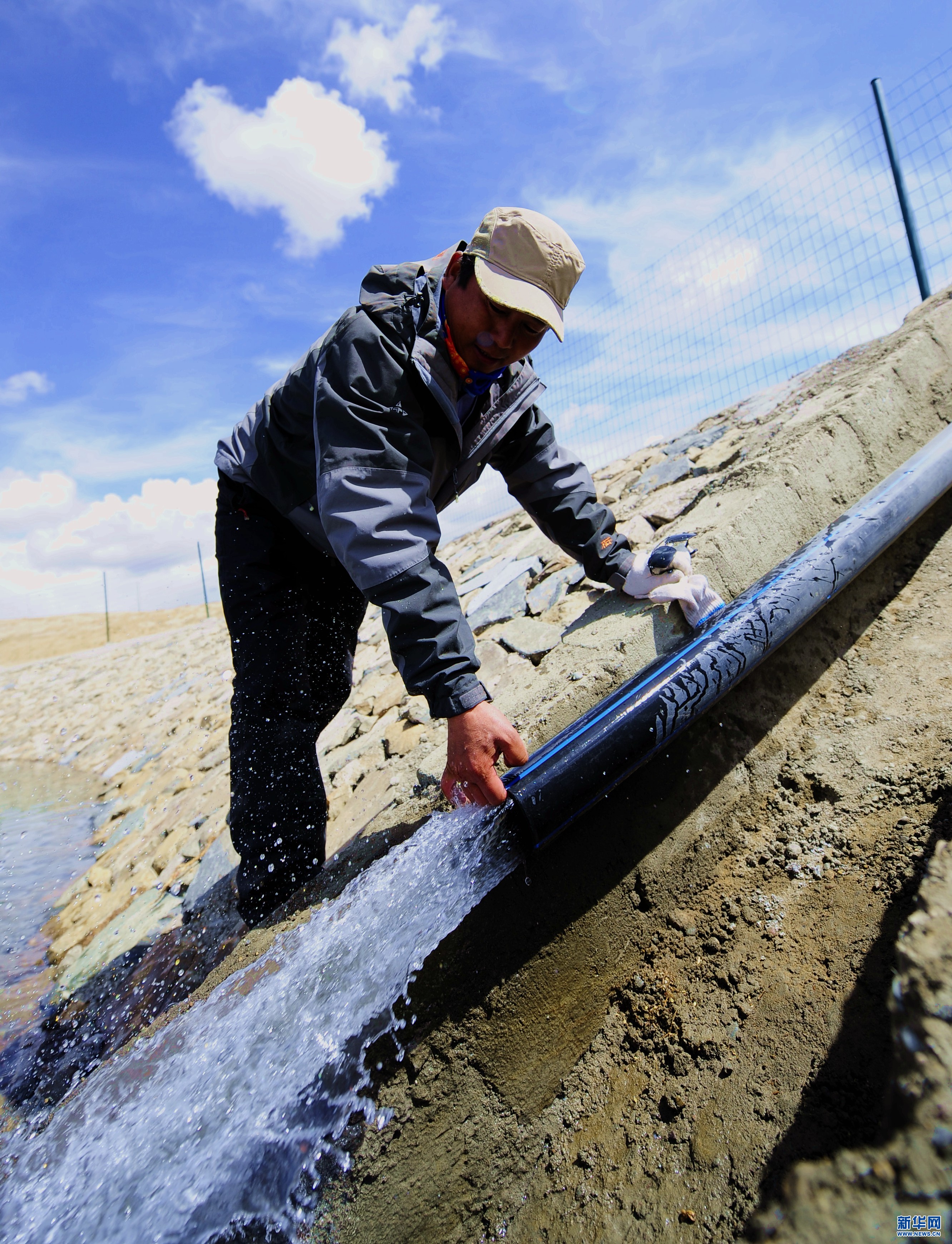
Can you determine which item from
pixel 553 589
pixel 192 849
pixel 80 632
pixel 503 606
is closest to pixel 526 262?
pixel 553 589

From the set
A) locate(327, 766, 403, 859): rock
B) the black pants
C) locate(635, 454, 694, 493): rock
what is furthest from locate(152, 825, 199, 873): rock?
locate(635, 454, 694, 493): rock

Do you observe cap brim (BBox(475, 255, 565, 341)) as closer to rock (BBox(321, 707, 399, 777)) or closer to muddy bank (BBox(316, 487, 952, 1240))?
muddy bank (BBox(316, 487, 952, 1240))

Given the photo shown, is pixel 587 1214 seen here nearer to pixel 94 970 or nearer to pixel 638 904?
pixel 638 904

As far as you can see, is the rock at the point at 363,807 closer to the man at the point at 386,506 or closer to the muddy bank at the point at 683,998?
the man at the point at 386,506

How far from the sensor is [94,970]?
2889mm

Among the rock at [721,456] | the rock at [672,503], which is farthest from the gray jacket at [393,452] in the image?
the rock at [721,456]

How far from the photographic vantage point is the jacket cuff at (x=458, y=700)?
5.03 feet

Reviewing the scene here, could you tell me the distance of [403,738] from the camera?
2.94 meters

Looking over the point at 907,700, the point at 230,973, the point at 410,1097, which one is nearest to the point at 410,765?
the point at 230,973

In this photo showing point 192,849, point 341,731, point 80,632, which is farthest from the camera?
point 80,632

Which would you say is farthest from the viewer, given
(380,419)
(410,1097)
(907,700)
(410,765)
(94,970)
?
(94,970)

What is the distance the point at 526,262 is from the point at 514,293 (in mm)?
98

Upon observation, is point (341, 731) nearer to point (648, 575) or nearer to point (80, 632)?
point (648, 575)

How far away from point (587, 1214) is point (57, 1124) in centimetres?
114
